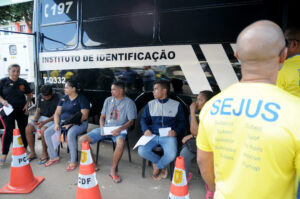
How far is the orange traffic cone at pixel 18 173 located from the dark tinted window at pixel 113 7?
225cm

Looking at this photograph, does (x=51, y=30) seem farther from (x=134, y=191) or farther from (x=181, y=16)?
(x=134, y=191)

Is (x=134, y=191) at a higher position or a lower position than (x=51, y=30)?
lower

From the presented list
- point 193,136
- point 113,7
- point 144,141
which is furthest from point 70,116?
point 193,136

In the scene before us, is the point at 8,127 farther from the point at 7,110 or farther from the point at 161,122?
the point at 161,122

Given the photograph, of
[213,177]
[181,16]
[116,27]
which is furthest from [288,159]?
[116,27]

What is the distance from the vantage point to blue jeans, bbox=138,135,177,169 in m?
2.79

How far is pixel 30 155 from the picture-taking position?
358 cm

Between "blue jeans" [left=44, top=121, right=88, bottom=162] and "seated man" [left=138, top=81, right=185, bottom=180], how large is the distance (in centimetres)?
108

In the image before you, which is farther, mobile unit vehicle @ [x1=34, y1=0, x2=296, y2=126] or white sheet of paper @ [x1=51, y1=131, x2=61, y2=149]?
white sheet of paper @ [x1=51, y1=131, x2=61, y2=149]

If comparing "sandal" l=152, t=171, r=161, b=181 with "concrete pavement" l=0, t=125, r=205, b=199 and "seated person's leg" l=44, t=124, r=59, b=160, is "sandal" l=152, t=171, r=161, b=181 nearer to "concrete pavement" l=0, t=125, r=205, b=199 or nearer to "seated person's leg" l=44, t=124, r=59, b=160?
"concrete pavement" l=0, t=125, r=205, b=199

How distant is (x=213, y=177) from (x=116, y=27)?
2980mm

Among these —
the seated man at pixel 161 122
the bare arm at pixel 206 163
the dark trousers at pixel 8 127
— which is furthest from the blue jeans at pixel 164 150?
the dark trousers at pixel 8 127

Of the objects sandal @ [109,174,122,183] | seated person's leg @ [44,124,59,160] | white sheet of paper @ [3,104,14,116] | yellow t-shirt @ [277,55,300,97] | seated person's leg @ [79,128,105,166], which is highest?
yellow t-shirt @ [277,55,300,97]

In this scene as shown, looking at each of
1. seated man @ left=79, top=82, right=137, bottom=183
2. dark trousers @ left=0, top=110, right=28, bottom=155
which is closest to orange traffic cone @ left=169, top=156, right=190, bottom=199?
seated man @ left=79, top=82, right=137, bottom=183
